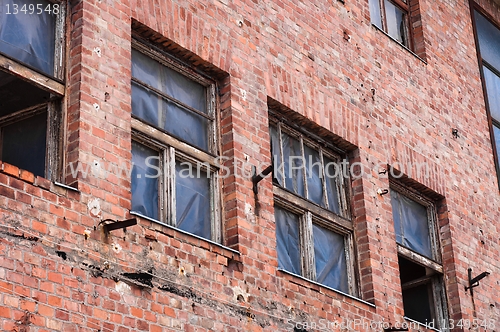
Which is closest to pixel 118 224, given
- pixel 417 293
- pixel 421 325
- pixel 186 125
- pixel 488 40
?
pixel 186 125

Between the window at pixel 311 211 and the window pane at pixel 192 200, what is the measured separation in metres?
0.96

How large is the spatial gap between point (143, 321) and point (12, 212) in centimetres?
136

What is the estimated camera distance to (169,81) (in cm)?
870

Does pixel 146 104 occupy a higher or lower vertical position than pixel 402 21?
lower

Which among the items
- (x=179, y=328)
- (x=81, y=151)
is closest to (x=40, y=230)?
(x=81, y=151)

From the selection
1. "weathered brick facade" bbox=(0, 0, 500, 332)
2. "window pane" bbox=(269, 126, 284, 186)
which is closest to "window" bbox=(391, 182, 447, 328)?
"weathered brick facade" bbox=(0, 0, 500, 332)

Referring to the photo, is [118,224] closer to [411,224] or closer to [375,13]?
[411,224]

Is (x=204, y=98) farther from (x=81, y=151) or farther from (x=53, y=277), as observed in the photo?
(x=53, y=277)

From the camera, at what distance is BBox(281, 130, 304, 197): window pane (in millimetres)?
9664

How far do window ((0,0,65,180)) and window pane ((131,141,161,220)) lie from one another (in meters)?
0.85

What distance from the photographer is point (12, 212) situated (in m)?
6.52

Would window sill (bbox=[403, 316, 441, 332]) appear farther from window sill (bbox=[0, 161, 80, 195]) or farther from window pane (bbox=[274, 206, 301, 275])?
window sill (bbox=[0, 161, 80, 195])

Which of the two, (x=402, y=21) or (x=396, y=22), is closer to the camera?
(x=396, y=22)

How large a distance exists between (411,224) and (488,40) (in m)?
4.27
